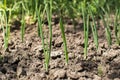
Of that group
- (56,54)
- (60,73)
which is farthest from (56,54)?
(60,73)

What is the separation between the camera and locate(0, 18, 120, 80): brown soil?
1633 millimetres

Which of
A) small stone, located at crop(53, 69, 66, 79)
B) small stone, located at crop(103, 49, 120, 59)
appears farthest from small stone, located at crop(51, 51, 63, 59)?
small stone, located at crop(103, 49, 120, 59)

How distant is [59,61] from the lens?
1744 mm

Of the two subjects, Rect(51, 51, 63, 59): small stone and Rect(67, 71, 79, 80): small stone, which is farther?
Rect(51, 51, 63, 59): small stone

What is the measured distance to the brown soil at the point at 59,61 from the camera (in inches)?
64.3

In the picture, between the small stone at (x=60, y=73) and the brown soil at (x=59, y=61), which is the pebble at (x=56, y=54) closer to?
the brown soil at (x=59, y=61)

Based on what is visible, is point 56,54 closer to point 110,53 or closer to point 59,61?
point 59,61

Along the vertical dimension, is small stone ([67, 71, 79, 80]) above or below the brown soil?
below

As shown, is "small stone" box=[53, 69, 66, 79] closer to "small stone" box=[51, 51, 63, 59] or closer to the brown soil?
the brown soil

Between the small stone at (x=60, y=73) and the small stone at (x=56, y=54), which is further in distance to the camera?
the small stone at (x=56, y=54)

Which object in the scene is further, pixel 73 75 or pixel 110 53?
pixel 110 53

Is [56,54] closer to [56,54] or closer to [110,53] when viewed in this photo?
[56,54]

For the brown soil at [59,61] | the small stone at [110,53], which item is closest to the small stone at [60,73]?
the brown soil at [59,61]

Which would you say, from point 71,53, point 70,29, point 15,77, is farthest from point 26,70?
point 70,29
